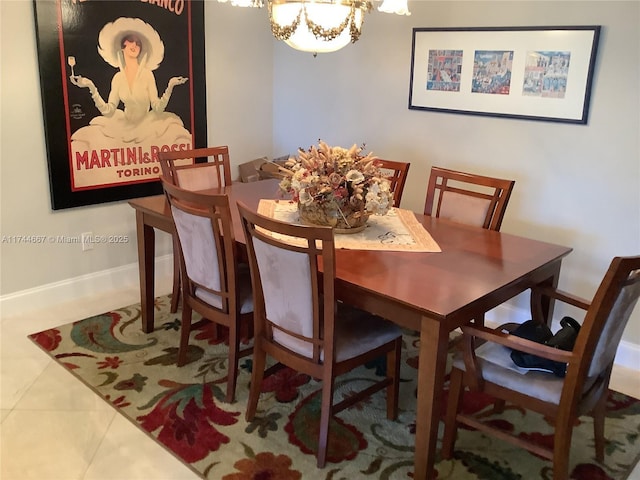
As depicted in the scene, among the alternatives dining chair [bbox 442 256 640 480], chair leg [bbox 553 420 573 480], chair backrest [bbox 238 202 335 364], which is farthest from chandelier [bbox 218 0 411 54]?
chair leg [bbox 553 420 573 480]

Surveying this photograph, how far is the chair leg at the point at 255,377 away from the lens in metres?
2.46

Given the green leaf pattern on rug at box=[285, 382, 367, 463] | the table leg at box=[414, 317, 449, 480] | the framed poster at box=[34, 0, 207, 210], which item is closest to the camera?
the table leg at box=[414, 317, 449, 480]

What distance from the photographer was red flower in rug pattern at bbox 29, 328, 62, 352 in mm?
3154

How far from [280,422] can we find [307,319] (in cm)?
65

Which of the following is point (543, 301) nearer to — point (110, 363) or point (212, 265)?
point (212, 265)

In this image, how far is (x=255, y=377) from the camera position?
8.18 ft

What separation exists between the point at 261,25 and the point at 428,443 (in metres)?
3.40

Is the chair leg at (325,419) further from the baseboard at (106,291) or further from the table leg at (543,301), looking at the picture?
the baseboard at (106,291)

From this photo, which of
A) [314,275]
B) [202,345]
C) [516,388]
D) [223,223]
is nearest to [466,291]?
[516,388]

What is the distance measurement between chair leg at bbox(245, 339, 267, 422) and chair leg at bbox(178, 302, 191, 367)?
54 cm

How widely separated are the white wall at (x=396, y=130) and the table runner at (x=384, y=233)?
32.3 inches

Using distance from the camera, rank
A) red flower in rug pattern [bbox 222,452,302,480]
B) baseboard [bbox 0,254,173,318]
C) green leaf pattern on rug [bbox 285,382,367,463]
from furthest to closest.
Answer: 1. baseboard [bbox 0,254,173,318]
2. green leaf pattern on rug [bbox 285,382,367,463]
3. red flower in rug pattern [bbox 222,452,302,480]

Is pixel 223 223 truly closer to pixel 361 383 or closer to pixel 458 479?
pixel 361 383

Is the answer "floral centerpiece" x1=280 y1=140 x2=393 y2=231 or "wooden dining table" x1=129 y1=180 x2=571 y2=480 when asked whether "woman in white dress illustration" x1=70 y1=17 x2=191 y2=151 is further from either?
"floral centerpiece" x1=280 y1=140 x2=393 y2=231
